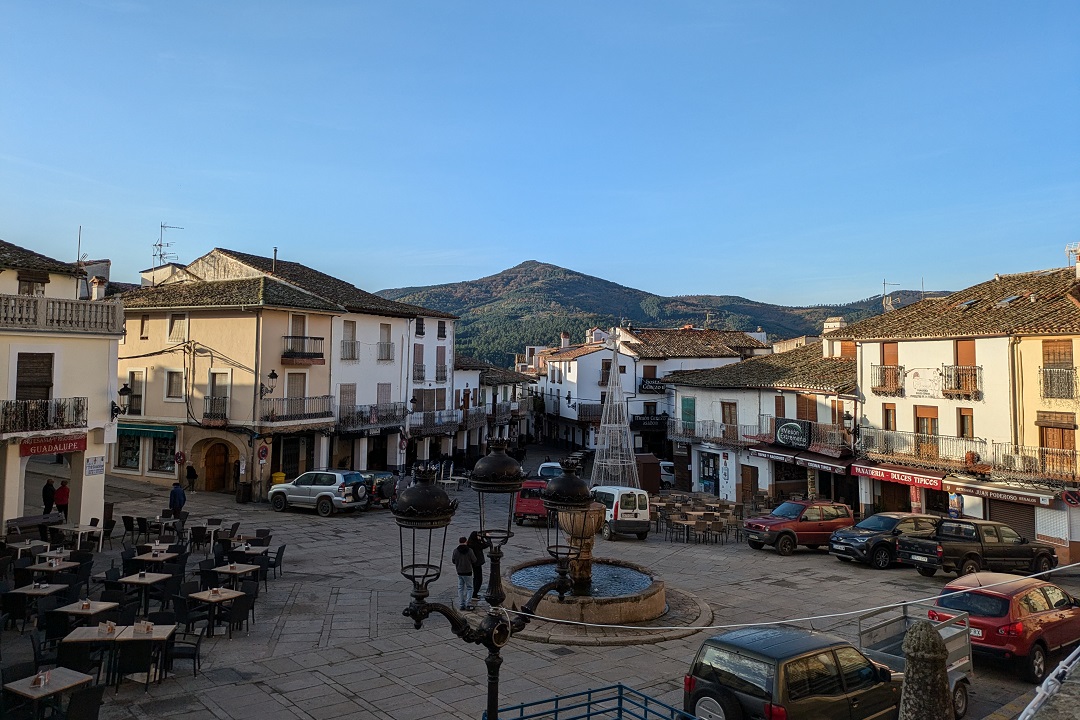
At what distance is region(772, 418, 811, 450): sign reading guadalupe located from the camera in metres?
33.1

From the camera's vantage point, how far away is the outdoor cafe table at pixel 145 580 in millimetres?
13407

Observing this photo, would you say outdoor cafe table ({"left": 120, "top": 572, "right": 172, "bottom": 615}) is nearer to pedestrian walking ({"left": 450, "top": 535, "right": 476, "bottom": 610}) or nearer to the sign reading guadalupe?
pedestrian walking ({"left": 450, "top": 535, "right": 476, "bottom": 610})

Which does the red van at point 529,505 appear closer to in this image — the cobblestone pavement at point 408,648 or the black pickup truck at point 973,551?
the cobblestone pavement at point 408,648

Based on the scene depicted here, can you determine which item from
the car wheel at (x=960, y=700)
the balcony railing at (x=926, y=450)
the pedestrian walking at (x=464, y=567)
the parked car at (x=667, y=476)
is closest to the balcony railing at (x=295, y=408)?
the pedestrian walking at (x=464, y=567)

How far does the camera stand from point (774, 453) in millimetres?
34312

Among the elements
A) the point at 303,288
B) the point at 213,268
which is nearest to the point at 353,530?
the point at 303,288

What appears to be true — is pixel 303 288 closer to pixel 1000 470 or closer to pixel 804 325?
pixel 1000 470

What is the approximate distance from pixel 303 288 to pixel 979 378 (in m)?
30.1

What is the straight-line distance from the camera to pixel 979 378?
84.9 feet

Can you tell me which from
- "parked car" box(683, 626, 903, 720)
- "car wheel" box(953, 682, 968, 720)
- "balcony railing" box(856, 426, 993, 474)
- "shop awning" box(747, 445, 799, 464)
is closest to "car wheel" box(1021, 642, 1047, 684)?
"car wheel" box(953, 682, 968, 720)

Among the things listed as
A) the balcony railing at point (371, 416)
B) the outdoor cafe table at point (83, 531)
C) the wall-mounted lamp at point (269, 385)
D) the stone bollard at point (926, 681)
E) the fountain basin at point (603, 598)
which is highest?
the wall-mounted lamp at point (269, 385)

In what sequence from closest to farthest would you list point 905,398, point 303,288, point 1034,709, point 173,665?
1. point 1034,709
2. point 173,665
3. point 905,398
4. point 303,288

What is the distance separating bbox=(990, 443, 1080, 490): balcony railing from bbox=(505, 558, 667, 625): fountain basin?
15.2 m

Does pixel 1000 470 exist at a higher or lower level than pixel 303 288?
lower
